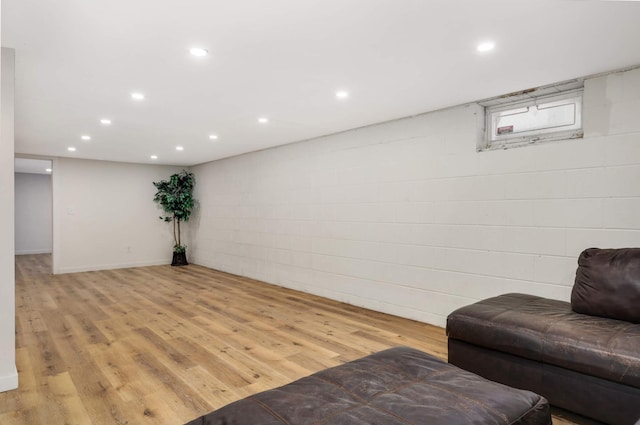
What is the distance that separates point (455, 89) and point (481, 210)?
1.17 meters

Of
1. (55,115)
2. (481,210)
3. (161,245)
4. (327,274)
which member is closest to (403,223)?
(481,210)

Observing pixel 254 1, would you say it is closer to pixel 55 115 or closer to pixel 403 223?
pixel 403 223

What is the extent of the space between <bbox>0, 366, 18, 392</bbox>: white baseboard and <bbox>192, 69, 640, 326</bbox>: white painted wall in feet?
11.1

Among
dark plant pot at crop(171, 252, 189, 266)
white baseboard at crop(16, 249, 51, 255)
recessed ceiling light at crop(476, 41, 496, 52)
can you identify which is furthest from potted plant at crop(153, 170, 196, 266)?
recessed ceiling light at crop(476, 41, 496, 52)

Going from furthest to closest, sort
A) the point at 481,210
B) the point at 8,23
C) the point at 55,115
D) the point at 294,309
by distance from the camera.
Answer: the point at 294,309
the point at 55,115
the point at 481,210
the point at 8,23

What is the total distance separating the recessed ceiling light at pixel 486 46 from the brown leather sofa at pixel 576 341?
1587 mm

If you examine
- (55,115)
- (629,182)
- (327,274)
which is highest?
(55,115)

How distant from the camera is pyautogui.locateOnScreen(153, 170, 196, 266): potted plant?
8039 mm

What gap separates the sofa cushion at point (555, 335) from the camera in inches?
71.9

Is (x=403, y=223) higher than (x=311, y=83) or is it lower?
lower

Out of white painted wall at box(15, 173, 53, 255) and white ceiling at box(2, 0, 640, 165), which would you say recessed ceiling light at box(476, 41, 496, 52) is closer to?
white ceiling at box(2, 0, 640, 165)

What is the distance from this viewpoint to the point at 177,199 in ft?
26.4

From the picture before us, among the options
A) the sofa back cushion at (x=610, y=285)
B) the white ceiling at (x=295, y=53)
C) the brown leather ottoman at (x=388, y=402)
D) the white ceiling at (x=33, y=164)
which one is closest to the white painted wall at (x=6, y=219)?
the white ceiling at (x=295, y=53)

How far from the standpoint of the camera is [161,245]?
332 inches
